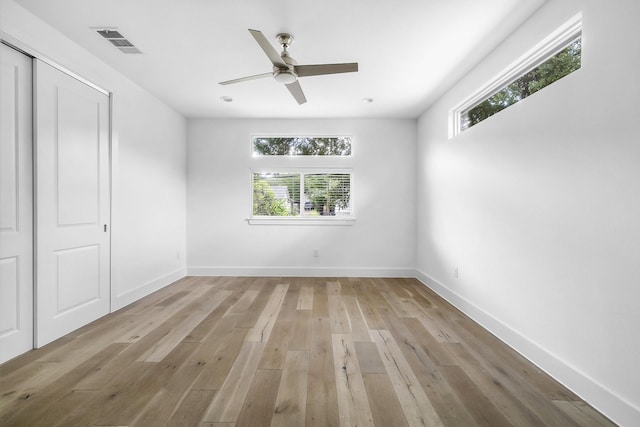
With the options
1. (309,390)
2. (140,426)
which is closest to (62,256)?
(140,426)

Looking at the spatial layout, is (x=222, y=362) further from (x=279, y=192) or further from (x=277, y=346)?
(x=279, y=192)

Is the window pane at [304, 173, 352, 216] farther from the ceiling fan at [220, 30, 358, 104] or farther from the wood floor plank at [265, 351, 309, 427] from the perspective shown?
the wood floor plank at [265, 351, 309, 427]

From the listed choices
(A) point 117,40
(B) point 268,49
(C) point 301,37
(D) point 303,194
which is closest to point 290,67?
(B) point 268,49

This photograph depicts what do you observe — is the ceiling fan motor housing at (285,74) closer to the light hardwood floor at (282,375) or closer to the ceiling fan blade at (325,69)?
the ceiling fan blade at (325,69)

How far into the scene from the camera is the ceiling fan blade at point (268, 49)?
1.93 m

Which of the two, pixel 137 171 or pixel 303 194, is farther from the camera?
pixel 303 194

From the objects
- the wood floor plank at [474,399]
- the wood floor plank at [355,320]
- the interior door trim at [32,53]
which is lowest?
the wood floor plank at [355,320]

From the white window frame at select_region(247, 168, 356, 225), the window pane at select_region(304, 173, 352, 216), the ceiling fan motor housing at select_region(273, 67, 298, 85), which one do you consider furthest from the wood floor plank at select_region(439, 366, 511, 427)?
the window pane at select_region(304, 173, 352, 216)

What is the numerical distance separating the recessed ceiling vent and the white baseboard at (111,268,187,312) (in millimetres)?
2517

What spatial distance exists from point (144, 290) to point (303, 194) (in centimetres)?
261

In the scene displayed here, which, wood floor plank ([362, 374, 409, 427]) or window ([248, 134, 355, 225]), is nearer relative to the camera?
wood floor plank ([362, 374, 409, 427])

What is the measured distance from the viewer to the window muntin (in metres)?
4.75

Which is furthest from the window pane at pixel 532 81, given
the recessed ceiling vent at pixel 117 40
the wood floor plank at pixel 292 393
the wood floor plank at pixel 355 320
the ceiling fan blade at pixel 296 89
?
the recessed ceiling vent at pixel 117 40

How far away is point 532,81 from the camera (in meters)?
2.24
